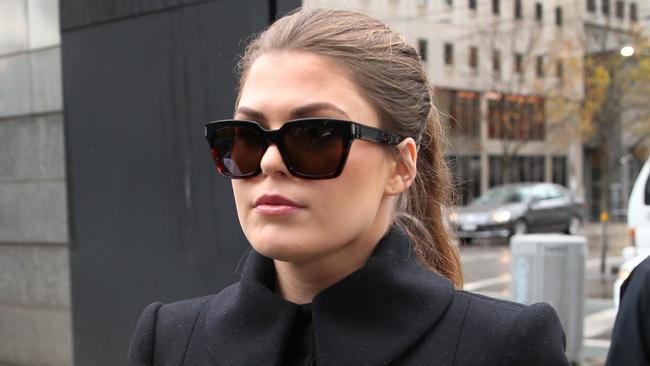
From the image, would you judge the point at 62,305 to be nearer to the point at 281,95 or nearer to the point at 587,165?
the point at 281,95

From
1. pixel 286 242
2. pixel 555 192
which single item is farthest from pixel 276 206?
pixel 555 192

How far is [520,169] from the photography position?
39562 mm

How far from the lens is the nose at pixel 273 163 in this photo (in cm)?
143

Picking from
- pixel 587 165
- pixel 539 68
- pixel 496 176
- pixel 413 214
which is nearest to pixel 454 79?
pixel 539 68

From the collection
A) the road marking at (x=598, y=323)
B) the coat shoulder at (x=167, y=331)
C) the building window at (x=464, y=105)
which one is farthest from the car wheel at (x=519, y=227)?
the coat shoulder at (x=167, y=331)

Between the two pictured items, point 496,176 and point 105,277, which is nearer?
point 105,277

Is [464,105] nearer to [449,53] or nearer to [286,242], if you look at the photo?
[449,53]

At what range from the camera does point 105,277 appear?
12.1 ft

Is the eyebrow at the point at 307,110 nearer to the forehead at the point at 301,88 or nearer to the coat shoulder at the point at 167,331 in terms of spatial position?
the forehead at the point at 301,88

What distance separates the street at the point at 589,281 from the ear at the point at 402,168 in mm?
1465

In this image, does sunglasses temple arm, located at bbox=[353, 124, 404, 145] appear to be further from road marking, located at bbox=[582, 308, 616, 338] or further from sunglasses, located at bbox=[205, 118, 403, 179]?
road marking, located at bbox=[582, 308, 616, 338]

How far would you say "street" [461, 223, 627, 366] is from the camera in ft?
26.2

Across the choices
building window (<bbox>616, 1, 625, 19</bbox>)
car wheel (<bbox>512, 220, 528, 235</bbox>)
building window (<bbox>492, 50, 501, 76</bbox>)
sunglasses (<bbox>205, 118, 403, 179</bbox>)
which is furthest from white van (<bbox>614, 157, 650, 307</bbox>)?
building window (<bbox>616, 1, 625, 19</bbox>)

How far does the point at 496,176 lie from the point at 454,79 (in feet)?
21.9
